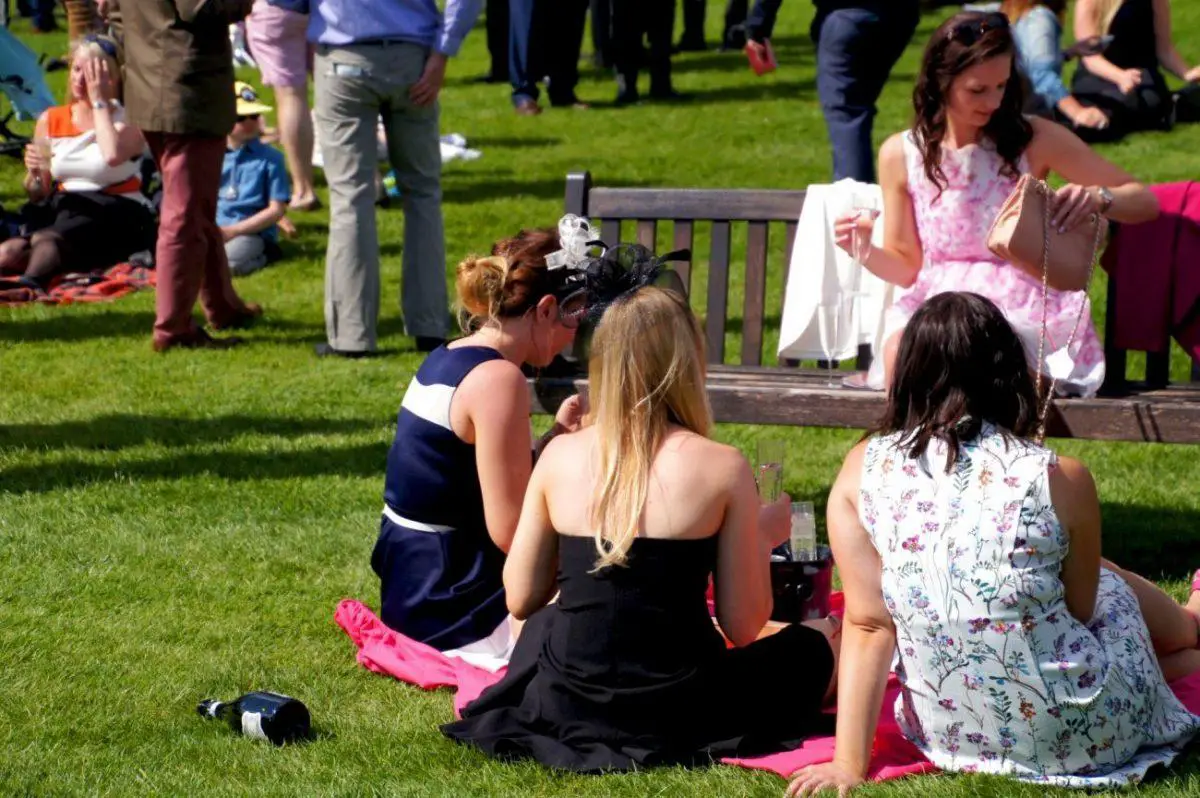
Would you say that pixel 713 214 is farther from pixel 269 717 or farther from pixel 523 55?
pixel 523 55

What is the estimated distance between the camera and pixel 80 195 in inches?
384

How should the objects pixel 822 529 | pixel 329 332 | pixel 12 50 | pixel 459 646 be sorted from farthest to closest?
pixel 12 50, pixel 329 332, pixel 822 529, pixel 459 646

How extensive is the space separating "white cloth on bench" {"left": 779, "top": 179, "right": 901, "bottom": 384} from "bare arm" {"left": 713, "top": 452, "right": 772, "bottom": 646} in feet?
6.67

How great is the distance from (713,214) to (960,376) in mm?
2484

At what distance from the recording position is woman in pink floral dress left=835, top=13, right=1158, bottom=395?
5066 millimetres

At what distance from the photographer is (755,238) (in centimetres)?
598

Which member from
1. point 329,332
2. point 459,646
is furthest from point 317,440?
point 459,646

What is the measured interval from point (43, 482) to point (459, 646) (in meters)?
2.49

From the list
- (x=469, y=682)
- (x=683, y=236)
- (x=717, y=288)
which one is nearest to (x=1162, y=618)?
(x=469, y=682)

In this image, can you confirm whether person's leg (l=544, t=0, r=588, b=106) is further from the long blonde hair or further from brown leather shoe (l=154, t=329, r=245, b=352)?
the long blonde hair

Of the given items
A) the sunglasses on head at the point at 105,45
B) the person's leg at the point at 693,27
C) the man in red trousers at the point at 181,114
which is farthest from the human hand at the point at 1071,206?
the person's leg at the point at 693,27

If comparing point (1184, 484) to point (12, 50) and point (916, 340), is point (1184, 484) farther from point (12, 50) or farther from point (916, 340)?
point (12, 50)

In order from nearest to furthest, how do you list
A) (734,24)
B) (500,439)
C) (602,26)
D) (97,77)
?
(500,439), (97,77), (602,26), (734,24)

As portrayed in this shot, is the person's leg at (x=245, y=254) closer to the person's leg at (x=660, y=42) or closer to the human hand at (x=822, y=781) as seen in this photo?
the person's leg at (x=660, y=42)
